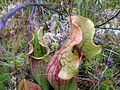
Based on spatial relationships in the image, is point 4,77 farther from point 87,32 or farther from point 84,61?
point 87,32

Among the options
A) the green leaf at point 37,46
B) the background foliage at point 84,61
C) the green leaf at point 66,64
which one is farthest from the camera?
the background foliage at point 84,61

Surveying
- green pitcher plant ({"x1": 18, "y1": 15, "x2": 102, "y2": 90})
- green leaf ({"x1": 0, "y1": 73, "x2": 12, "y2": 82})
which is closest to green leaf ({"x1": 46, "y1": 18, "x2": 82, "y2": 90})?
green pitcher plant ({"x1": 18, "y1": 15, "x2": 102, "y2": 90})

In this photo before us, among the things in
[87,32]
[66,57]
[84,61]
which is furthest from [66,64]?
[84,61]

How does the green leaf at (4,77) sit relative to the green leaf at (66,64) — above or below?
below

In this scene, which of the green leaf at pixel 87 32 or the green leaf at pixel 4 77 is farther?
the green leaf at pixel 4 77

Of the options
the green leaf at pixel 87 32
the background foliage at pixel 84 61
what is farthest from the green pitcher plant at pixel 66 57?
the background foliage at pixel 84 61

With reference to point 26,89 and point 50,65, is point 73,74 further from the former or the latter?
point 26,89

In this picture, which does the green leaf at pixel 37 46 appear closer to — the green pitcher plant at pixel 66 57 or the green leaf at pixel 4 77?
the green pitcher plant at pixel 66 57

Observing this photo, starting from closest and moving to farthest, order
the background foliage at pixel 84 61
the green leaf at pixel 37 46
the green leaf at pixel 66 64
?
1. the green leaf at pixel 66 64
2. the green leaf at pixel 37 46
3. the background foliage at pixel 84 61

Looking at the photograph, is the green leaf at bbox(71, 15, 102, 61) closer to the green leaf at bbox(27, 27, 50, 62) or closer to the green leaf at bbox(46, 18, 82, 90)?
the green leaf at bbox(46, 18, 82, 90)

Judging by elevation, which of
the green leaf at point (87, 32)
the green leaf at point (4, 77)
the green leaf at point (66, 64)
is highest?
the green leaf at point (87, 32)
